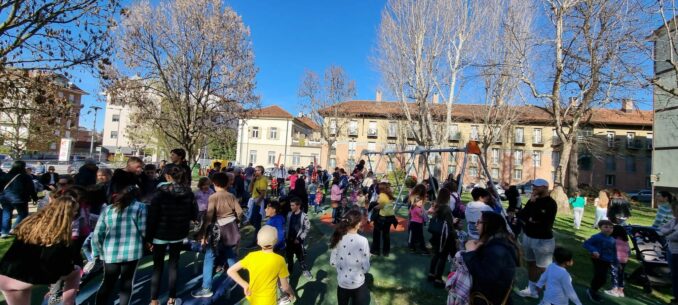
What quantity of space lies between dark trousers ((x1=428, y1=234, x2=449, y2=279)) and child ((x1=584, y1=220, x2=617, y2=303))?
2.16 metres

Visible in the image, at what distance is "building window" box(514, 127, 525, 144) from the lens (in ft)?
137

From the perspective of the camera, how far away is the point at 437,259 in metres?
5.55

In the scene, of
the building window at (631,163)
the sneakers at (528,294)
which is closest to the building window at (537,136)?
the building window at (631,163)

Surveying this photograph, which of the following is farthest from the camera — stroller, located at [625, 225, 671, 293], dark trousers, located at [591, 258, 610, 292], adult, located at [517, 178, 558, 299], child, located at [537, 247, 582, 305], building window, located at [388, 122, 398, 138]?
building window, located at [388, 122, 398, 138]

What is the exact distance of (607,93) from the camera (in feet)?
47.7

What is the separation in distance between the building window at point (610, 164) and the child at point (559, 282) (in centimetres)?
4773

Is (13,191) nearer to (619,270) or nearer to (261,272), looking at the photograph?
(261,272)

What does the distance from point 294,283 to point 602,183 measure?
48436mm

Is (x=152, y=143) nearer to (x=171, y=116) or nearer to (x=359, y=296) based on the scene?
(x=171, y=116)

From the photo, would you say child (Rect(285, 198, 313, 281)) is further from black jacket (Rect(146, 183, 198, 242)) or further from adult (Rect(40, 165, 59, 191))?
adult (Rect(40, 165, 59, 191))

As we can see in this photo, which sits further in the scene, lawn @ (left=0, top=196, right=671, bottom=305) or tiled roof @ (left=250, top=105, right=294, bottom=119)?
tiled roof @ (left=250, top=105, right=294, bottom=119)

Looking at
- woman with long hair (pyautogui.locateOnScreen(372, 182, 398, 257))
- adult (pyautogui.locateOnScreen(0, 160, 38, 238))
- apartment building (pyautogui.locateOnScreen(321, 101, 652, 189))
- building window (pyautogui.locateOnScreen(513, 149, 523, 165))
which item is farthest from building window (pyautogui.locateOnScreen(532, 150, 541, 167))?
adult (pyautogui.locateOnScreen(0, 160, 38, 238))

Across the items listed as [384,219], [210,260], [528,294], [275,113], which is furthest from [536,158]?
[210,260]

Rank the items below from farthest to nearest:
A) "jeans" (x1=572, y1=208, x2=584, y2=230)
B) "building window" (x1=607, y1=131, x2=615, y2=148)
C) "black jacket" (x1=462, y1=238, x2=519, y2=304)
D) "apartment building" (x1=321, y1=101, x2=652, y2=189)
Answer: "building window" (x1=607, y1=131, x2=615, y2=148) → "apartment building" (x1=321, y1=101, x2=652, y2=189) → "jeans" (x1=572, y1=208, x2=584, y2=230) → "black jacket" (x1=462, y1=238, x2=519, y2=304)
